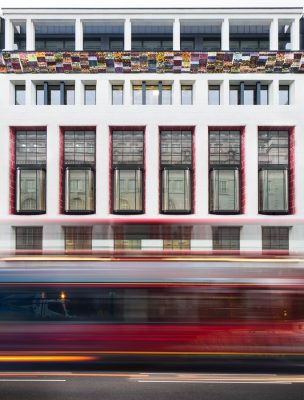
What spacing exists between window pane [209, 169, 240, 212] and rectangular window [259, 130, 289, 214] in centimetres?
183

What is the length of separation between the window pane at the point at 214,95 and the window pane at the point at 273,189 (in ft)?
21.1

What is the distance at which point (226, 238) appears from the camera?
8359 millimetres

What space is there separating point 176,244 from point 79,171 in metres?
25.8

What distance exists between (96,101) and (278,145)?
14.0 m

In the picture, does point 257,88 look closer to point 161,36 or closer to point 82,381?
point 161,36

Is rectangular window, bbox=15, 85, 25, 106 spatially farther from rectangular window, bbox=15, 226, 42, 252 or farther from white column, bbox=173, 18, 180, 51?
rectangular window, bbox=15, 226, 42, 252

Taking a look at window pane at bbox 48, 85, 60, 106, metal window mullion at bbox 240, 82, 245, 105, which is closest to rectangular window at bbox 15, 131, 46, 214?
window pane at bbox 48, 85, 60, 106

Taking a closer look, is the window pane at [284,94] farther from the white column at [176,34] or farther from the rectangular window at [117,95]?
the rectangular window at [117,95]

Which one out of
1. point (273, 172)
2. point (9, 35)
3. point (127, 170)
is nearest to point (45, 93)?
point (9, 35)

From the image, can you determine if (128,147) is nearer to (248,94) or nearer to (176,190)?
(176,190)

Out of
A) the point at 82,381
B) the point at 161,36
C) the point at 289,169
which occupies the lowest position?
the point at 82,381

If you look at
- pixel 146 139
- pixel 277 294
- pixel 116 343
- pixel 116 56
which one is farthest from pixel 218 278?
pixel 116 56

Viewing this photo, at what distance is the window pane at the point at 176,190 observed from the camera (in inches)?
1288

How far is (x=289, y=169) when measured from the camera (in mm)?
33438
